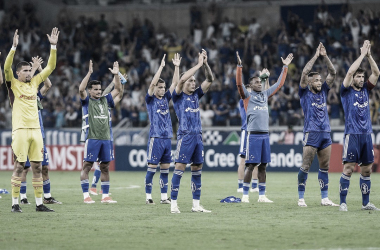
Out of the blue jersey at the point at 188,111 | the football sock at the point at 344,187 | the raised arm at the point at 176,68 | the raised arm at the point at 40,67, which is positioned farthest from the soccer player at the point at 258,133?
the raised arm at the point at 40,67

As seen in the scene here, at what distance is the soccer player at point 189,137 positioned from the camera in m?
13.0

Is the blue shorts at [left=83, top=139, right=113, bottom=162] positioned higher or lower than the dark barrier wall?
higher

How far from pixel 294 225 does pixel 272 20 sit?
25.8m

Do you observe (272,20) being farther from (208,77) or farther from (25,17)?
(208,77)

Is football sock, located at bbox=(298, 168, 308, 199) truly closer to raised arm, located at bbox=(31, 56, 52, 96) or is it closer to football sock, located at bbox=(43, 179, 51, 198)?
football sock, located at bbox=(43, 179, 51, 198)


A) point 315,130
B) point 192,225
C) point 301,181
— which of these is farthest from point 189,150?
point 315,130

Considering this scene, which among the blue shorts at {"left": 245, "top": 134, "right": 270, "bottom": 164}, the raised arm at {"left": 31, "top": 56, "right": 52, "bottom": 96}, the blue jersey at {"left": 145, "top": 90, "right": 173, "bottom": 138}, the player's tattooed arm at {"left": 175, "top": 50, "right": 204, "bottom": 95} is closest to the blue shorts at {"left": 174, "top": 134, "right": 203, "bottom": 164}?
the player's tattooed arm at {"left": 175, "top": 50, "right": 204, "bottom": 95}

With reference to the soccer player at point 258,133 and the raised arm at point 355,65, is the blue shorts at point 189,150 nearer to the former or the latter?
the soccer player at point 258,133

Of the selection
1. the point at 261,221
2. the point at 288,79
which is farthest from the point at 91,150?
the point at 288,79

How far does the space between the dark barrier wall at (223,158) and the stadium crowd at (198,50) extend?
2.08 metres

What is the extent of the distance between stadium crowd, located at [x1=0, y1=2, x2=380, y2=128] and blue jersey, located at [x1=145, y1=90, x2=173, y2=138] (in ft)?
45.9

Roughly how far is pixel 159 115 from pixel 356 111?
441cm

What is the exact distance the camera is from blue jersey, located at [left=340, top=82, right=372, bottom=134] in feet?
42.4

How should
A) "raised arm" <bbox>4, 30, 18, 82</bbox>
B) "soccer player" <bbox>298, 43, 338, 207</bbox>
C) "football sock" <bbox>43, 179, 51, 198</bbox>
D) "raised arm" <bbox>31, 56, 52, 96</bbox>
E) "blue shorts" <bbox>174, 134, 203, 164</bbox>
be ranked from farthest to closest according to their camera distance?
1. "football sock" <bbox>43, 179, 51, 198</bbox>
2. "soccer player" <bbox>298, 43, 338, 207</bbox>
3. "raised arm" <bbox>31, 56, 52, 96</bbox>
4. "blue shorts" <bbox>174, 134, 203, 164</bbox>
5. "raised arm" <bbox>4, 30, 18, 82</bbox>
